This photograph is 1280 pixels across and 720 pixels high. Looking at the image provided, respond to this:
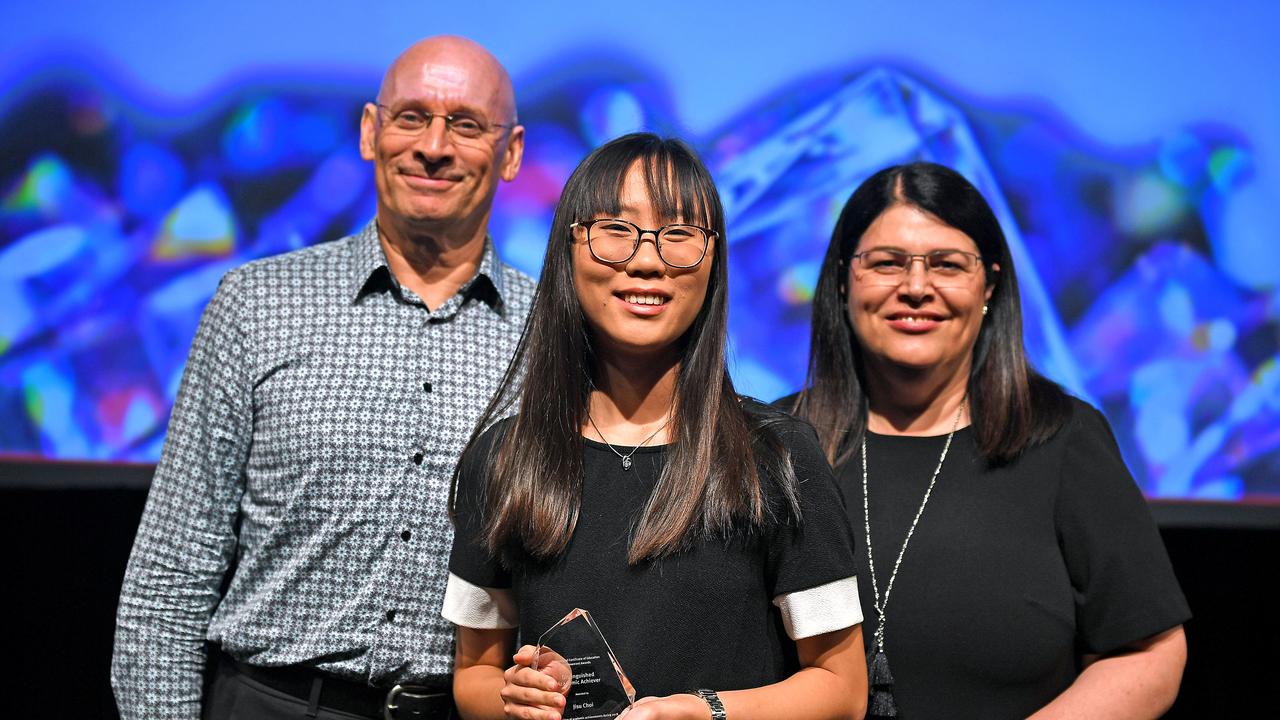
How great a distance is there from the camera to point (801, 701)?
1413mm

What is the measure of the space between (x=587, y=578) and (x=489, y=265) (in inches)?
31.8

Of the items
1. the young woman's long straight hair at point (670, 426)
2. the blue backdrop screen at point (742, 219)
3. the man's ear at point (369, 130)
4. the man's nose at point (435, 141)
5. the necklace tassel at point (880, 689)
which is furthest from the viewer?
the blue backdrop screen at point (742, 219)

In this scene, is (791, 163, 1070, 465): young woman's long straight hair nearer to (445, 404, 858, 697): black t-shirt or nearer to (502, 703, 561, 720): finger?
(445, 404, 858, 697): black t-shirt

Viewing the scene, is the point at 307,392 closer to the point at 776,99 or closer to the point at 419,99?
the point at 419,99

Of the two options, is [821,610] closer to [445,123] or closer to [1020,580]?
[1020,580]

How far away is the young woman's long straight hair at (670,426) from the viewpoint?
4.78ft

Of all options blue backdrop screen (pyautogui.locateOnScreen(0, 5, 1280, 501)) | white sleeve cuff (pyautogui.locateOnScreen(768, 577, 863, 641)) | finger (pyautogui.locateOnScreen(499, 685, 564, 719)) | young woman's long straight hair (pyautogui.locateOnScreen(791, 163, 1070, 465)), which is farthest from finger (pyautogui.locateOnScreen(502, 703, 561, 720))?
blue backdrop screen (pyautogui.locateOnScreen(0, 5, 1280, 501))

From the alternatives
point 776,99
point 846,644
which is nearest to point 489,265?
point 846,644

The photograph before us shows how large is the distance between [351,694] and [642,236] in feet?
3.14

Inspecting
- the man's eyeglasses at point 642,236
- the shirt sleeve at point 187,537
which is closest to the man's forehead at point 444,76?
the shirt sleeve at point 187,537

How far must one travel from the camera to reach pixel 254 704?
1854mm

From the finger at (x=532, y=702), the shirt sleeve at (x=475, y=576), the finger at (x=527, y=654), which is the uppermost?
the shirt sleeve at (x=475, y=576)

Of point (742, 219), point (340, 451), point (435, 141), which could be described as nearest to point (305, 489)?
point (340, 451)

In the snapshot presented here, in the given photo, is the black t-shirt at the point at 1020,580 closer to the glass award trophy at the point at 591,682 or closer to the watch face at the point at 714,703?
the watch face at the point at 714,703
